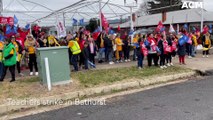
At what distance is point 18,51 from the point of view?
10461 millimetres

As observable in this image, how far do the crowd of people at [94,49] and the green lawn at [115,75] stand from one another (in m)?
0.82

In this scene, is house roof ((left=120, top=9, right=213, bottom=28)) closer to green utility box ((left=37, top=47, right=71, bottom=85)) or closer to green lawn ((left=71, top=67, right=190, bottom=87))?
green lawn ((left=71, top=67, right=190, bottom=87))

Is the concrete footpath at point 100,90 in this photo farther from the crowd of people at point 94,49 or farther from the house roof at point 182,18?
the house roof at point 182,18

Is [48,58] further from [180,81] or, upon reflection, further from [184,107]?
[180,81]

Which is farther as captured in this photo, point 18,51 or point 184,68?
point 184,68

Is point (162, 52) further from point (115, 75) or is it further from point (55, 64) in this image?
point (55, 64)

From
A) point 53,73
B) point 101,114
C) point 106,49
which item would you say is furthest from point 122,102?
point 106,49

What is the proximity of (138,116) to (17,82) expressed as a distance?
4871 mm

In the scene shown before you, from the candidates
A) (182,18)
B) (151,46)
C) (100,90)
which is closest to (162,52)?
(151,46)

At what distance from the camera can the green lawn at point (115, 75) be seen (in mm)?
8875

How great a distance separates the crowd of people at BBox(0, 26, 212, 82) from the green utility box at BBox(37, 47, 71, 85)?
1689 millimetres

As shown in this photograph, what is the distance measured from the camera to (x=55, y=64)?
26.8 feet

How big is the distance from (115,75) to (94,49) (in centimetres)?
311

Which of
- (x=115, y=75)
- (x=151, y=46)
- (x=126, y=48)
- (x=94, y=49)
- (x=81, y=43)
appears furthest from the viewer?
(x=126, y=48)
